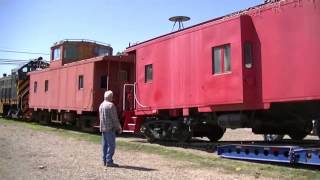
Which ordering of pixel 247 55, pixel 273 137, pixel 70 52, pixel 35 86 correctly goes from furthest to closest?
pixel 35 86 → pixel 70 52 → pixel 273 137 → pixel 247 55

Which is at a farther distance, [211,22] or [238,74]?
[211,22]

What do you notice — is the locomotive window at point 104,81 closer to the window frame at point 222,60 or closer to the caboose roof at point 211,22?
the caboose roof at point 211,22

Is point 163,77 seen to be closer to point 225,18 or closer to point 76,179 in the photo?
point 225,18

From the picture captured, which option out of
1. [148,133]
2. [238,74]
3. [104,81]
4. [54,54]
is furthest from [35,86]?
[238,74]

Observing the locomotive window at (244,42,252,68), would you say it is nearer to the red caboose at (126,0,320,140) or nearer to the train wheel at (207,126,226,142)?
the red caboose at (126,0,320,140)

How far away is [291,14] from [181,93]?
4270mm

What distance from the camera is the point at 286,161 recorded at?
9938mm

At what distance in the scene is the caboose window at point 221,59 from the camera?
38.1 feet

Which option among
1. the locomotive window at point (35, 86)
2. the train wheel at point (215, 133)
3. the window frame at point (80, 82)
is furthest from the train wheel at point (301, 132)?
the locomotive window at point (35, 86)

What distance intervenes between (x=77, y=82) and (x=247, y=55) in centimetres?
1061

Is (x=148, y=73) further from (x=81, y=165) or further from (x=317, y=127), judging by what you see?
(x=317, y=127)

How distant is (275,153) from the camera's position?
10.3 meters

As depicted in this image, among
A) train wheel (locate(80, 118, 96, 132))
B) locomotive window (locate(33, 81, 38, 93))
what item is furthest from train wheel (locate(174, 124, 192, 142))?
locomotive window (locate(33, 81, 38, 93))

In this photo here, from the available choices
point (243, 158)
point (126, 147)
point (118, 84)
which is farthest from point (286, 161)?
point (118, 84)
